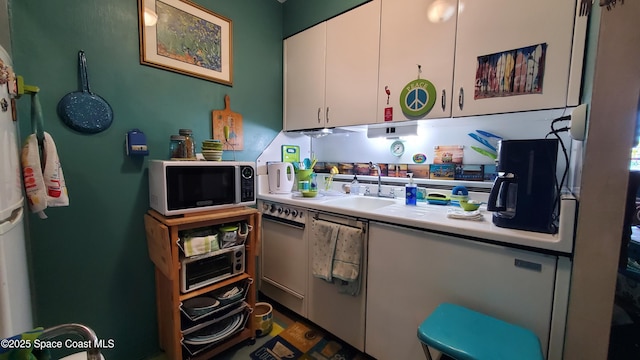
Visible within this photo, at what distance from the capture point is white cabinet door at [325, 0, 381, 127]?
65.5 inches

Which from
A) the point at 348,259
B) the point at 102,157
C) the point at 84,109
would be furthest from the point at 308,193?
the point at 84,109

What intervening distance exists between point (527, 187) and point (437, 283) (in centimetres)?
57

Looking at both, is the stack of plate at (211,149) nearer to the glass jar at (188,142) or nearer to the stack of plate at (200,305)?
the glass jar at (188,142)

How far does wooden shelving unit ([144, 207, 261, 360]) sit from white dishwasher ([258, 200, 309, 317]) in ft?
0.96

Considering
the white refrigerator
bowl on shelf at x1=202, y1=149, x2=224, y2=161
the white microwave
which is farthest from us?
bowl on shelf at x1=202, y1=149, x2=224, y2=161

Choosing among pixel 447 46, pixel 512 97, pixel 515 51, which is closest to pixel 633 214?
pixel 512 97

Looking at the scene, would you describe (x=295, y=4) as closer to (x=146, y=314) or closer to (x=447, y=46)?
(x=447, y=46)

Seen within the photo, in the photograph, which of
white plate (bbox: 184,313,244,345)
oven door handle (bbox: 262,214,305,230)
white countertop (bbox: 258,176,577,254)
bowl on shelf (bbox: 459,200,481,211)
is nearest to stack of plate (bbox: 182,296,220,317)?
white plate (bbox: 184,313,244,345)

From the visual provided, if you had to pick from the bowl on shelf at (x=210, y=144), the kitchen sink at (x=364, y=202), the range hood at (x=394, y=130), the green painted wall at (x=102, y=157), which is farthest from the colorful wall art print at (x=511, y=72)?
the green painted wall at (x=102, y=157)

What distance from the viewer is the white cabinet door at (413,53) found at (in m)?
1.38

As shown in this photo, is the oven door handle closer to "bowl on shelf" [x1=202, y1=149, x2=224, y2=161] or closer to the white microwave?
the white microwave

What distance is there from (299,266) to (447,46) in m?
1.64

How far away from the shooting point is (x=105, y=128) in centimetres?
134

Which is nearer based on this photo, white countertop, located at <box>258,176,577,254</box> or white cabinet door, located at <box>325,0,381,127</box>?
white countertop, located at <box>258,176,577,254</box>
